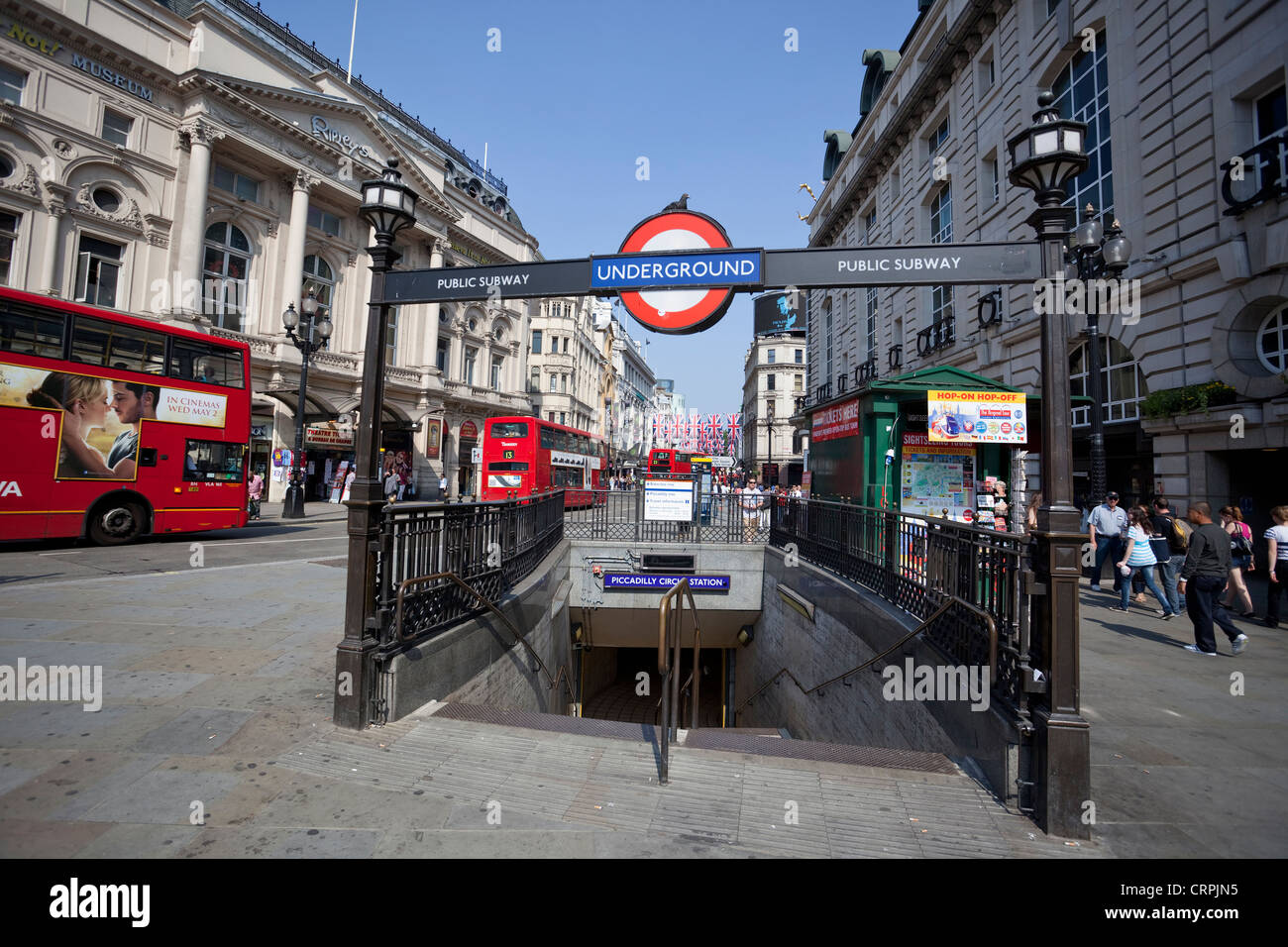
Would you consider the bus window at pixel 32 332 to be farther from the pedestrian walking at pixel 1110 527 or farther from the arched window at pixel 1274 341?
the arched window at pixel 1274 341

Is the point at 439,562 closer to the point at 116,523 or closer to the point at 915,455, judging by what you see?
the point at 915,455

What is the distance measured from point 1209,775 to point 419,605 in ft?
19.5

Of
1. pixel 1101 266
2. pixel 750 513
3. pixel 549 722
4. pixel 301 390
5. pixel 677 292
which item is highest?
pixel 1101 266

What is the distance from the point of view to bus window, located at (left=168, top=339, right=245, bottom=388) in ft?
41.8

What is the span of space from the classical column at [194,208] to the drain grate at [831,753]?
94.9 feet

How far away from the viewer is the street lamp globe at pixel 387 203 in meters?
4.63

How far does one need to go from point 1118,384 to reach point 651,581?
13.6 meters

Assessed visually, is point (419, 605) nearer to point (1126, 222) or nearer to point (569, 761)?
point (569, 761)

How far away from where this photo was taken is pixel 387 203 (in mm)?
4637


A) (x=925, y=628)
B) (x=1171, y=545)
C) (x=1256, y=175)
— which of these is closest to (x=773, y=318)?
(x=1256, y=175)

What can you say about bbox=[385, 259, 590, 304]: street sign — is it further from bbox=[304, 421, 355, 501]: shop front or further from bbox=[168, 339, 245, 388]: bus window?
bbox=[304, 421, 355, 501]: shop front

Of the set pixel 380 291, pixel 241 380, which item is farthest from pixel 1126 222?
pixel 241 380

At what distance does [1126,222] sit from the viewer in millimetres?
14539

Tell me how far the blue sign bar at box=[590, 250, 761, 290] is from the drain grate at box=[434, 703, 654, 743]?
11.0 ft
